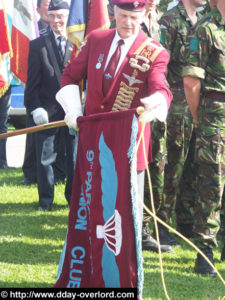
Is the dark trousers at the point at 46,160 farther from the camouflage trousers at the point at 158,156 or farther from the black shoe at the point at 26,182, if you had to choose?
the camouflage trousers at the point at 158,156

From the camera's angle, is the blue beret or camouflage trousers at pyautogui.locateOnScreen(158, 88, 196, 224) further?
the blue beret

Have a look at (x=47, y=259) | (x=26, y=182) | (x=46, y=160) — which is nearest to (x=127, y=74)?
(x=47, y=259)

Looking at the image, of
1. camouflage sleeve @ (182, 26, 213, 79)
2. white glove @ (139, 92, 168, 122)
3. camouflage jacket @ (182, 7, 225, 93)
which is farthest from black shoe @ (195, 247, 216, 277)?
white glove @ (139, 92, 168, 122)

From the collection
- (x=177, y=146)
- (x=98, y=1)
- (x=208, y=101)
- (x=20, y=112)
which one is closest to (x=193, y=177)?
(x=177, y=146)

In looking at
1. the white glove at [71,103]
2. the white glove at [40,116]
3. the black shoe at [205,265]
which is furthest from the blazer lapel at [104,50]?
the white glove at [40,116]

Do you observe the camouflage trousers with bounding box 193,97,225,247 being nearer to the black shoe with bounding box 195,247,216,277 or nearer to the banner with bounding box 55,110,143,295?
the black shoe with bounding box 195,247,216,277

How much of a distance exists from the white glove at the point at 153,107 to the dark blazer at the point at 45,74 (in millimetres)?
3272

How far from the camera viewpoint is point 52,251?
641 cm

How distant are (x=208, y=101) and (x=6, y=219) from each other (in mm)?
2941

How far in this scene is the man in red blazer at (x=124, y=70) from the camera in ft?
16.4

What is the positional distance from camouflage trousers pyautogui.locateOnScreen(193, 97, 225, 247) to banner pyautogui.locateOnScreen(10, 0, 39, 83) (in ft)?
12.3

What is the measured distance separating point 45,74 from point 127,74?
121 inches

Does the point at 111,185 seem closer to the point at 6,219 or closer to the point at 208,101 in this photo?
the point at 208,101

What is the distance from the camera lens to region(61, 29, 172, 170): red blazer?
5.02 metres
